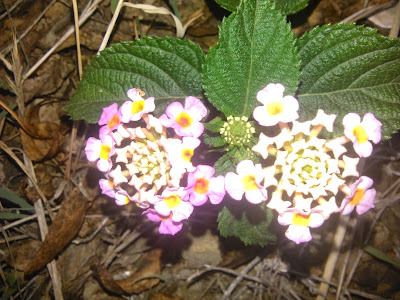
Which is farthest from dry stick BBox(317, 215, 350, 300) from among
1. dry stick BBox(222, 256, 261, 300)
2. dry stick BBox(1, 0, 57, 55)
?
dry stick BBox(1, 0, 57, 55)

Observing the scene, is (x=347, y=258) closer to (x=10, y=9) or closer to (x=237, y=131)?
(x=237, y=131)

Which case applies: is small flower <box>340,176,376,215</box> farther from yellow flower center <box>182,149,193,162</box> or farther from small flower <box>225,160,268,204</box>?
yellow flower center <box>182,149,193,162</box>

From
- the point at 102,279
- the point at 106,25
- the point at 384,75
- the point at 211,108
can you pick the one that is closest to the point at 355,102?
the point at 384,75

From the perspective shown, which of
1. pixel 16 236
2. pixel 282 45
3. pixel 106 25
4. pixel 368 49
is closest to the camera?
pixel 282 45

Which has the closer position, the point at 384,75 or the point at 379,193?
the point at 384,75

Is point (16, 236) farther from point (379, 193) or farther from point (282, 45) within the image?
point (379, 193)

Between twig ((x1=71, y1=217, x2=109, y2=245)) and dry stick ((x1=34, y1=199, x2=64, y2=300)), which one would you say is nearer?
dry stick ((x1=34, y1=199, x2=64, y2=300))

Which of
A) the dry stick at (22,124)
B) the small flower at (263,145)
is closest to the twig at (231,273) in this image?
the small flower at (263,145)

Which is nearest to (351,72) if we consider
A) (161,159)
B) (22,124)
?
(161,159)
